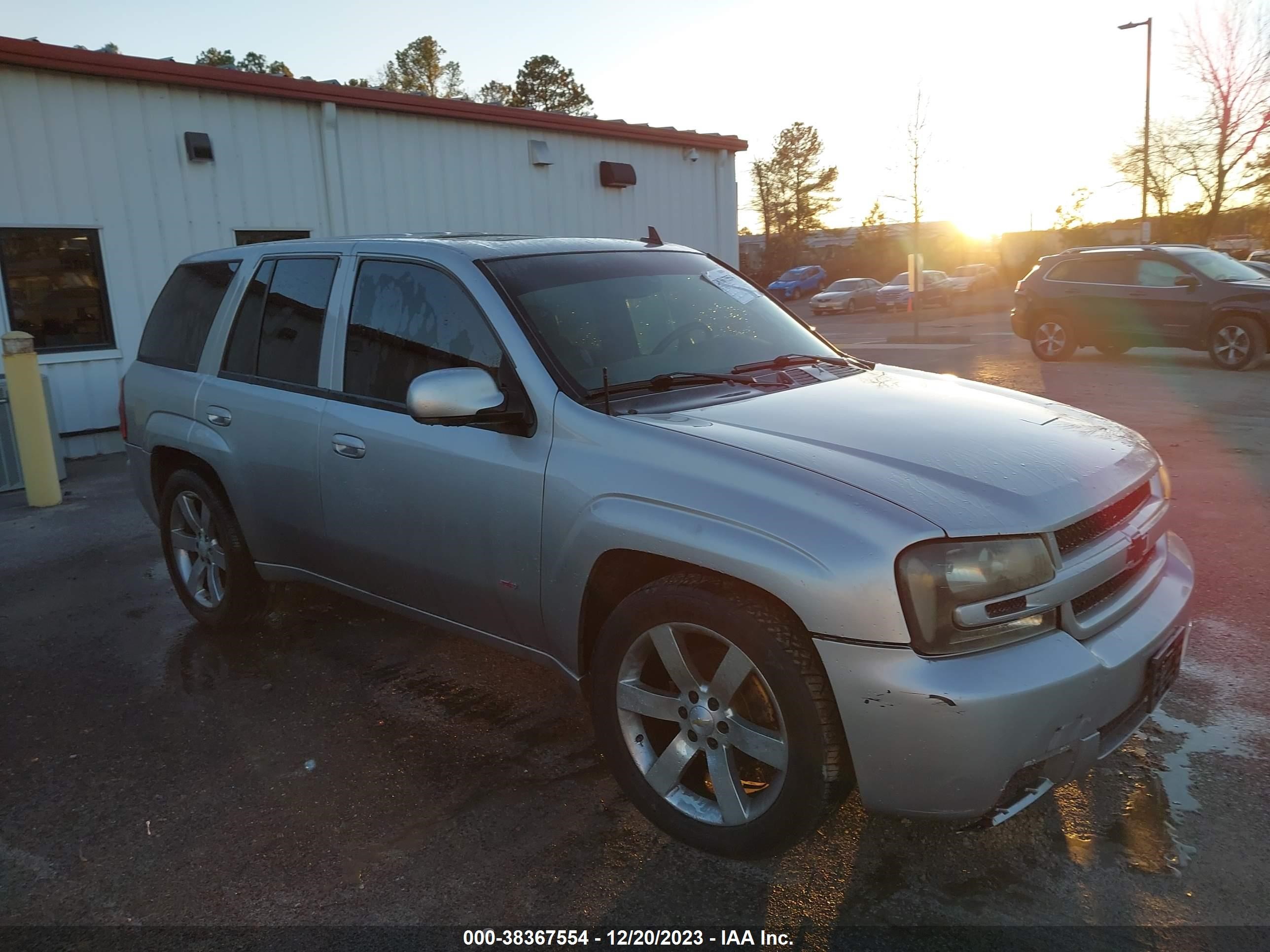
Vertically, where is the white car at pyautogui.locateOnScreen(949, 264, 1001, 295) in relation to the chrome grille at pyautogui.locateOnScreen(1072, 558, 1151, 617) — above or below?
above

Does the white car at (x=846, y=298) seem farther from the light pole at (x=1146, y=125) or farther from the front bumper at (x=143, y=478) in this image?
the front bumper at (x=143, y=478)

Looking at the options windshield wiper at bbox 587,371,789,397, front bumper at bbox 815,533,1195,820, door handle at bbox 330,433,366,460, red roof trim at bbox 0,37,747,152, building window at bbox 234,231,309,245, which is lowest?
front bumper at bbox 815,533,1195,820

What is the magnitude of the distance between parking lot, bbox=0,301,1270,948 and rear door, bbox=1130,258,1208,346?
9186mm

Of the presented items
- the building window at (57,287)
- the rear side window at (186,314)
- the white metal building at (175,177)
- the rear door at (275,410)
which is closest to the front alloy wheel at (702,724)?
the rear door at (275,410)

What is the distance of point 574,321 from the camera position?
345 cm

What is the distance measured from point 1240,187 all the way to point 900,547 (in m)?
36.5

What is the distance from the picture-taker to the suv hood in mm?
2486

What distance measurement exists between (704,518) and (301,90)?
1050 centimetres

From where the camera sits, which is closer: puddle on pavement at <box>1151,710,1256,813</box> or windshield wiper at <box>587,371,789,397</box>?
puddle on pavement at <box>1151,710,1256,813</box>

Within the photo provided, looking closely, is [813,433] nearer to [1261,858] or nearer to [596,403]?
[596,403]

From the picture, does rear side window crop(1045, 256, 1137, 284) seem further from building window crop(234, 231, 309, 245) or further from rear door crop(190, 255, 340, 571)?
rear door crop(190, 255, 340, 571)

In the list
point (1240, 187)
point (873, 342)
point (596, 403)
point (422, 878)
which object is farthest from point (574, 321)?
point (1240, 187)

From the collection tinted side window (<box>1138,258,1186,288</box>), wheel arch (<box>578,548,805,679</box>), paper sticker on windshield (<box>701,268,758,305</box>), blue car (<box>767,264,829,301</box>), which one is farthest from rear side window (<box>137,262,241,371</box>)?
blue car (<box>767,264,829,301</box>)

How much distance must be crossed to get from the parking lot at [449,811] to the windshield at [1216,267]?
9.47 meters
